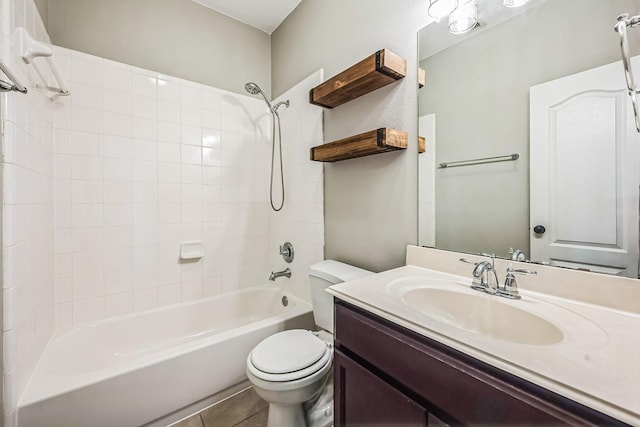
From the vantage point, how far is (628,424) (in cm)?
40

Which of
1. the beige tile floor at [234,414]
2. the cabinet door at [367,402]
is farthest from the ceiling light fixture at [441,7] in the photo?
the beige tile floor at [234,414]

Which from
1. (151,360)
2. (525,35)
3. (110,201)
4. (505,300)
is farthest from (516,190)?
(110,201)

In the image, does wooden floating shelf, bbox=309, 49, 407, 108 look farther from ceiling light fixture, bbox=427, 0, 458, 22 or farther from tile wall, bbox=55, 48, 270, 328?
tile wall, bbox=55, 48, 270, 328

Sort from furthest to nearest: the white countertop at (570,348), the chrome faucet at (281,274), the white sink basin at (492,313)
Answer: the chrome faucet at (281,274), the white sink basin at (492,313), the white countertop at (570,348)

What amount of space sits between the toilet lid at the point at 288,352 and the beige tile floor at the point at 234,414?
0.46 m

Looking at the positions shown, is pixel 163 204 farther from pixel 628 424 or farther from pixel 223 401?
pixel 628 424

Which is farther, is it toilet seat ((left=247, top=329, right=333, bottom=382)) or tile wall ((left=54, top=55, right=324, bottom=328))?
tile wall ((left=54, top=55, right=324, bottom=328))

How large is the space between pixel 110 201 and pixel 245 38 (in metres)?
1.70

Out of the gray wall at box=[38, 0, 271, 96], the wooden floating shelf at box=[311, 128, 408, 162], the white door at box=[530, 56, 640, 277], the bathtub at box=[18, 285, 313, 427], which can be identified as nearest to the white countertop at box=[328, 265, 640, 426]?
the white door at box=[530, 56, 640, 277]

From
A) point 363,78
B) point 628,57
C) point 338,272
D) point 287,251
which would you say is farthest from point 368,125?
point 287,251

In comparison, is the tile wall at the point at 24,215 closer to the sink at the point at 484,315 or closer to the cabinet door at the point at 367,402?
the cabinet door at the point at 367,402

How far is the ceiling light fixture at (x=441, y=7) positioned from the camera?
112cm

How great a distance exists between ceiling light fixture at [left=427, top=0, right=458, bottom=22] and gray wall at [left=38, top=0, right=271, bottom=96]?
159cm

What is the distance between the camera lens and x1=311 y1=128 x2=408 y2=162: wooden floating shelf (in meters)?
1.21
